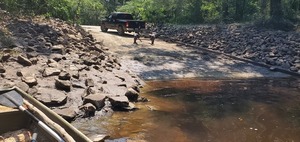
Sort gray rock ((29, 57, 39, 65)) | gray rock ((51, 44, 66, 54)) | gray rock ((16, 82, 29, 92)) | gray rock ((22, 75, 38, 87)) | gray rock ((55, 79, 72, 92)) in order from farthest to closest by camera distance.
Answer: gray rock ((51, 44, 66, 54)) → gray rock ((29, 57, 39, 65)) → gray rock ((55, 79, 72, 92)) → gray rock ((22, 75, 38, 87)) → gray rock ((16, 82, 29, 92))

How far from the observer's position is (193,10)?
2753 cm

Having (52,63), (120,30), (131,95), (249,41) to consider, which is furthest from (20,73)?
(120,30)

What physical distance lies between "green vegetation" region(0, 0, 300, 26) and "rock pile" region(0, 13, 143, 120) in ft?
16.0

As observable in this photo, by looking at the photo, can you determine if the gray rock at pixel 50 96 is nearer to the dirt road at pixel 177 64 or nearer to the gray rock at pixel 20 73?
the gray rock at pixel 20 73

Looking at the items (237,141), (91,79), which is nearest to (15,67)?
(91,79)

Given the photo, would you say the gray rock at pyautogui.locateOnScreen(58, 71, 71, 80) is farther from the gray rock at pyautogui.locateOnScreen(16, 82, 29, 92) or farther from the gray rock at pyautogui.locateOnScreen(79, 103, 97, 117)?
the gray rock at pyautogui.locateOnScreen(79, 103, 97, 117)

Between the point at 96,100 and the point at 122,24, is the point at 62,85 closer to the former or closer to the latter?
the point at 96,100

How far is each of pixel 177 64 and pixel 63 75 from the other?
285 inches

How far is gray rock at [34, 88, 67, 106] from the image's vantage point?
8.33m

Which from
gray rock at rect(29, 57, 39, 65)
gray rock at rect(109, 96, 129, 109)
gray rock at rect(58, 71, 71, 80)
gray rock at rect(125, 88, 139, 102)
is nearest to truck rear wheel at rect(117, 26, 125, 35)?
gray rock at rect(29, 57, 39, 65)

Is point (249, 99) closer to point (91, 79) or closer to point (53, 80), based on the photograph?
point (91, 79)

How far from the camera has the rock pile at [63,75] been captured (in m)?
8.68

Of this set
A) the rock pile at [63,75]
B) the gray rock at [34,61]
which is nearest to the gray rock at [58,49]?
the rock pile at [63,75]

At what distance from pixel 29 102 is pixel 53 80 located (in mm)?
3413
